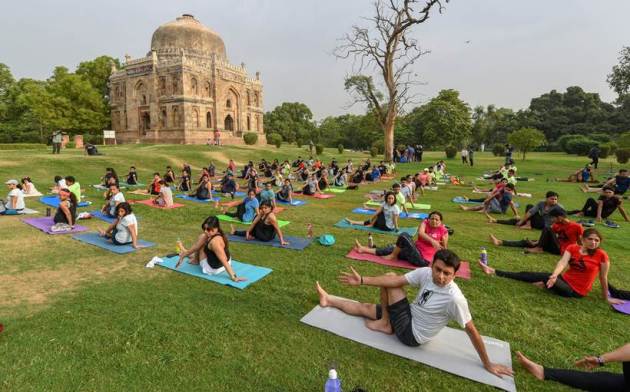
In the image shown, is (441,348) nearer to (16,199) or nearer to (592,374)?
(592,374)

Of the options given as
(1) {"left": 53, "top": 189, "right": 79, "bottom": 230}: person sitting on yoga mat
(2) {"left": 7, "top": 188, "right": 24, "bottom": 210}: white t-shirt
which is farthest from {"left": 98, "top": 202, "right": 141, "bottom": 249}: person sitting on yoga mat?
(2) {"left": 7, "top": 188, "right": 24, "bottom": 210}: white t-shirt

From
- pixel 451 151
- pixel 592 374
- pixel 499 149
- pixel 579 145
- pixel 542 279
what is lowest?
pixel 592 374

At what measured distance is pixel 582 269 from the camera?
503 centimetres

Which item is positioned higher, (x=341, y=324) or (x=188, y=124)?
(x=188, y=124)

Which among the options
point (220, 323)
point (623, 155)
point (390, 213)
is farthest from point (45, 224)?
point (623, 155)

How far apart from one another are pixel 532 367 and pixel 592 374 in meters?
0.49

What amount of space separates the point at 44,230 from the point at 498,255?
416 inches

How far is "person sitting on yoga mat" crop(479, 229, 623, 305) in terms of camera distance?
485cm

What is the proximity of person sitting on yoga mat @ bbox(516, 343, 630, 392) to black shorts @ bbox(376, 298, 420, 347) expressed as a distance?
3.77 feet

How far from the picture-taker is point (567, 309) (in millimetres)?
4805

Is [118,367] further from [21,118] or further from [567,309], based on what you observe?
[21,118]

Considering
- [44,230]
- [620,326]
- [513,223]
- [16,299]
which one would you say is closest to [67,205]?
[44,230]

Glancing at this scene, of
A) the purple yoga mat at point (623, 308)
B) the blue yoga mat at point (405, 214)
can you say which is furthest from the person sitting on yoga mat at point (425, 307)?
the blue yoga mat at point (405, 214)

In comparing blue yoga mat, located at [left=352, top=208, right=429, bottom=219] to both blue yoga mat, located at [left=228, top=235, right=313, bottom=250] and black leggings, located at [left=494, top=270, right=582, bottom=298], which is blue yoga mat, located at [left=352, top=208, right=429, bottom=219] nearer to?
blue yoga mat, located at [left=228, top=235, right=313, bottom=250]
